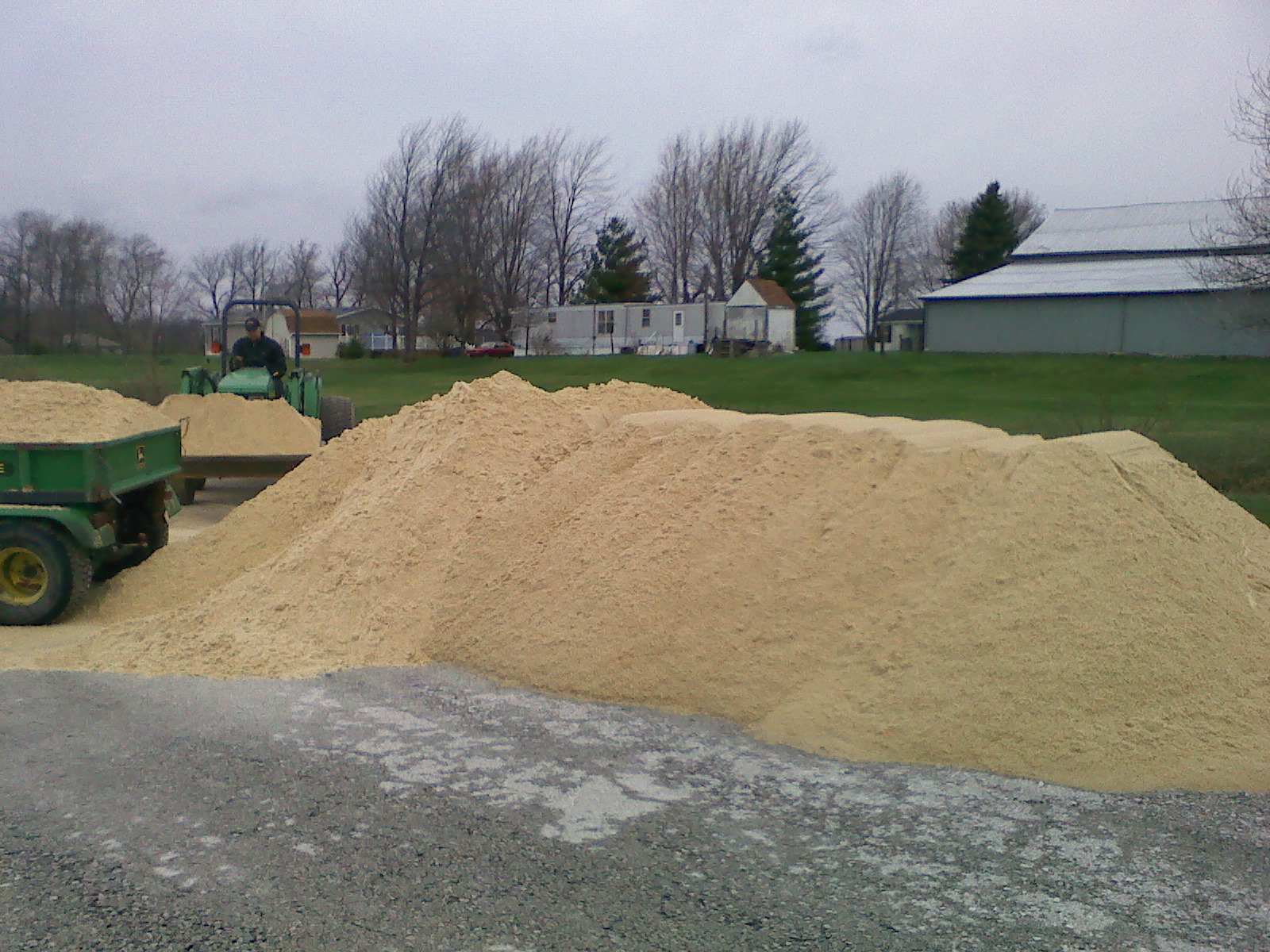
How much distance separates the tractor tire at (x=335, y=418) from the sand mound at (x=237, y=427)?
171 cm

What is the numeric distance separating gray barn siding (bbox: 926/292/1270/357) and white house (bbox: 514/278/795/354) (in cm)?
1610

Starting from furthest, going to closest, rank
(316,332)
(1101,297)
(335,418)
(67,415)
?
(316,332), (1101,297), (335,418), (67,415)

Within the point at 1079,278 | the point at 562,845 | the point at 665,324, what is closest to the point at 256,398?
the point at 562,845

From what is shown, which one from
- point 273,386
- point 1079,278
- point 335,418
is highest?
point 1079,278

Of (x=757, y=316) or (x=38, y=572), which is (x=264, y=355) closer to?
(x=38, y=572)

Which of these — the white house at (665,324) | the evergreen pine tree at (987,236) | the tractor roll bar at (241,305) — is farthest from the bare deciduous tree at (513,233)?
the tractor roll bar at (241,305)

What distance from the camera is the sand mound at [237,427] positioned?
1450 centimetres

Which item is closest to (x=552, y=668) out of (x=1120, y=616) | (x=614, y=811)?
(x=614, y=811)

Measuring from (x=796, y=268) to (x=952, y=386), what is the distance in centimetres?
3401

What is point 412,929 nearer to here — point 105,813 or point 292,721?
point 105,813

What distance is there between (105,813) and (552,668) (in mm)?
2696

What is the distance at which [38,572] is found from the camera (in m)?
8.90

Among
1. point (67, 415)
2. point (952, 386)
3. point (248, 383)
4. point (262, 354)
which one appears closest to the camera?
point (67, 415)

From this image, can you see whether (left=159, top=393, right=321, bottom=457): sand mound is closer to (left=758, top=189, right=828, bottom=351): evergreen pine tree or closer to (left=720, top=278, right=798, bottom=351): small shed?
(left=720, top=278, right=798, bottom=351): small shed
